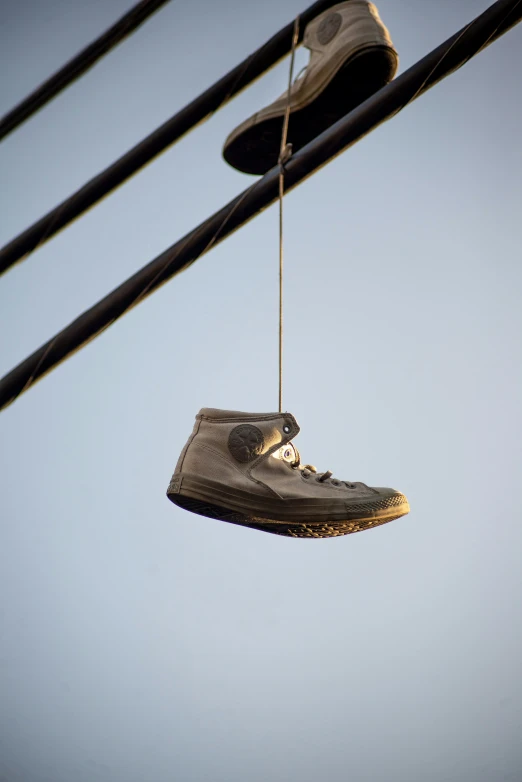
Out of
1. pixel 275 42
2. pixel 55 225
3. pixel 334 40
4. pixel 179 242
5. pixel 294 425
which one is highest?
pixel 334 40

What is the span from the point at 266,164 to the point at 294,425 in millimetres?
1754

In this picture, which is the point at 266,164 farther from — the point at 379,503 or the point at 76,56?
the point at 379,503

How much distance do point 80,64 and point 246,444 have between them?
7.44ft

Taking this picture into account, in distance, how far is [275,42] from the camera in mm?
3492

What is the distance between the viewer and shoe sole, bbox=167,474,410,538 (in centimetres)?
238

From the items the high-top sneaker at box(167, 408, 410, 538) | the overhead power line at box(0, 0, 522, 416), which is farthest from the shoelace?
the overhead power line at box(0, 0, 522, 416)

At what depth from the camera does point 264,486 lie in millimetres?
2449

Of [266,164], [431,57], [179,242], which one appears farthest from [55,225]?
[431,57]

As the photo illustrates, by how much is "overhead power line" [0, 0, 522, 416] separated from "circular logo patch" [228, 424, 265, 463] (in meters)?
0.52

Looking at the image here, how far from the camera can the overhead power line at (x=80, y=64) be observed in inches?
147

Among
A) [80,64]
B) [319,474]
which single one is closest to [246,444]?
[319,474]

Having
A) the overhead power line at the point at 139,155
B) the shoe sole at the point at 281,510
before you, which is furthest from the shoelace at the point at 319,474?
the overhead power line at the point at 139,155

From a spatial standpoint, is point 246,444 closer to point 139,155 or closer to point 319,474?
point 319,474

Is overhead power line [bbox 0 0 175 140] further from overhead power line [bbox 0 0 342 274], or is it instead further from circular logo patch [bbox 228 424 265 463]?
circular logo patch [bbox 228 424 265 463]
